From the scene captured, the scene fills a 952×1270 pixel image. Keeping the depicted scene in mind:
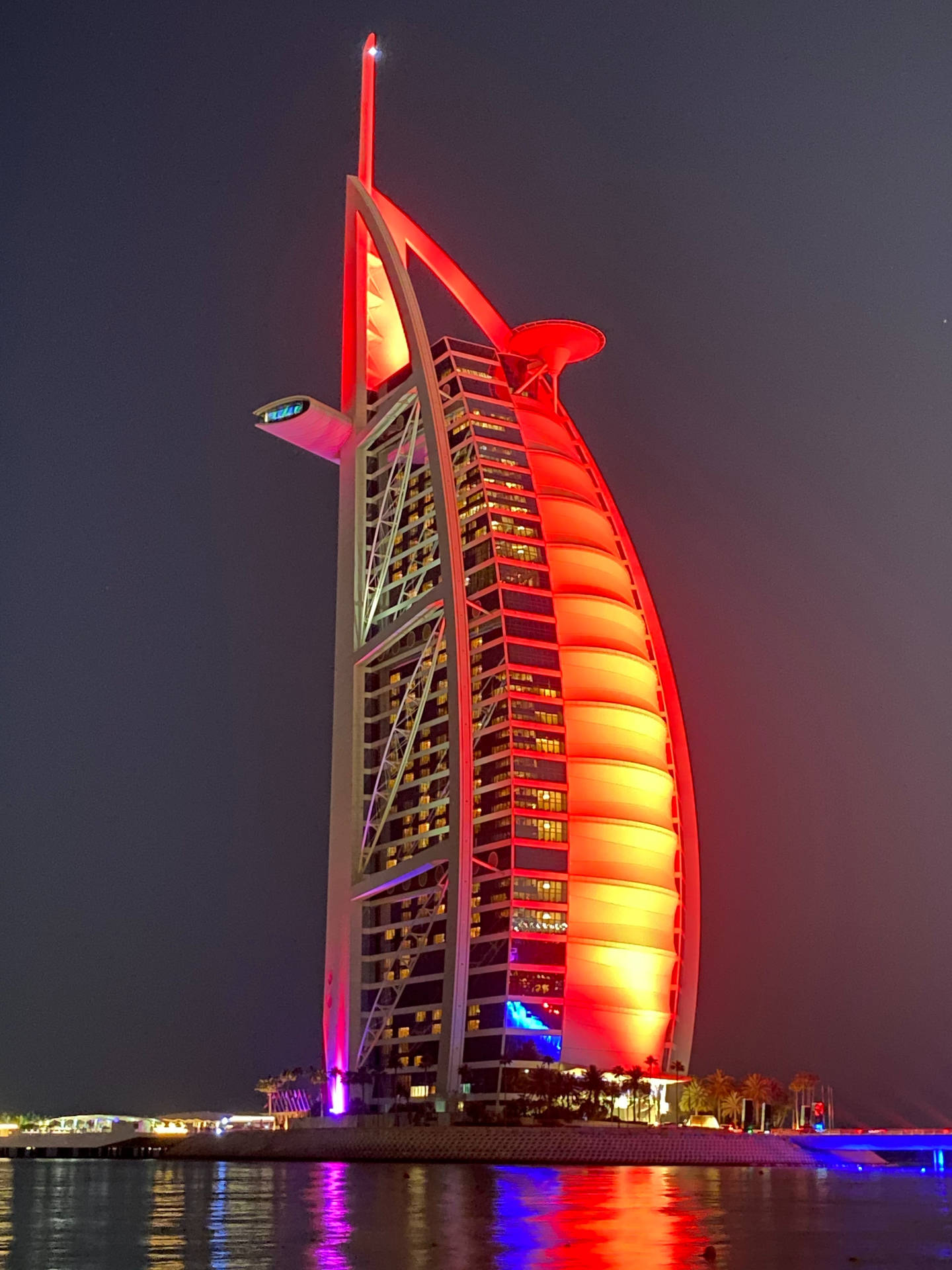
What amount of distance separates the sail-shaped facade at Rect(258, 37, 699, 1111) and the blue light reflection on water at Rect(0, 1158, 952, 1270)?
4278 centimetres

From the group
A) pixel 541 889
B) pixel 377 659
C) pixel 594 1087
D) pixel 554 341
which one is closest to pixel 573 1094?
pixel 594 1087

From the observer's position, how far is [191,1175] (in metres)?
85.9

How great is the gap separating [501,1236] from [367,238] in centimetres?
11921

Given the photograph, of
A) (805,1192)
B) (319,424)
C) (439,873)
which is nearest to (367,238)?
(319,424)

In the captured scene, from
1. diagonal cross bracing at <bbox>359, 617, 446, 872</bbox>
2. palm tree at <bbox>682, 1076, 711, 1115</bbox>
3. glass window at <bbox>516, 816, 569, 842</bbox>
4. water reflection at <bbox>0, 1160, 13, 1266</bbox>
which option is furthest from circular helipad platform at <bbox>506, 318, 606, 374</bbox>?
water reflection at <bbox>0, 1160, 13, 1266</bbox>

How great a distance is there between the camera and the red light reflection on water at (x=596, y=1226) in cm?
2869

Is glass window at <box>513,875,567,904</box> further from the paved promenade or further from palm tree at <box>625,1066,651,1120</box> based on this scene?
the paved promenade

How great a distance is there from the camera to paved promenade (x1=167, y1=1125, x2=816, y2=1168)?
9662cm

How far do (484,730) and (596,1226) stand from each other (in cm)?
8683

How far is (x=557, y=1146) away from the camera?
316 feet

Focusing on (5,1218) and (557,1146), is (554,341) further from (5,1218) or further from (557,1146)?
(5,1218)

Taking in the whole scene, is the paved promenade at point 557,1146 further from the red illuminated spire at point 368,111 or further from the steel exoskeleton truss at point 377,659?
the red illuminated spire at point 368,111

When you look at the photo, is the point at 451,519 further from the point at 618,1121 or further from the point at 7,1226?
the point at 7,1226

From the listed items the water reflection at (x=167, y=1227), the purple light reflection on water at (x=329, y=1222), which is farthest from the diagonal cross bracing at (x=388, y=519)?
the purple light reflection on water at (x=329, y=1222)
